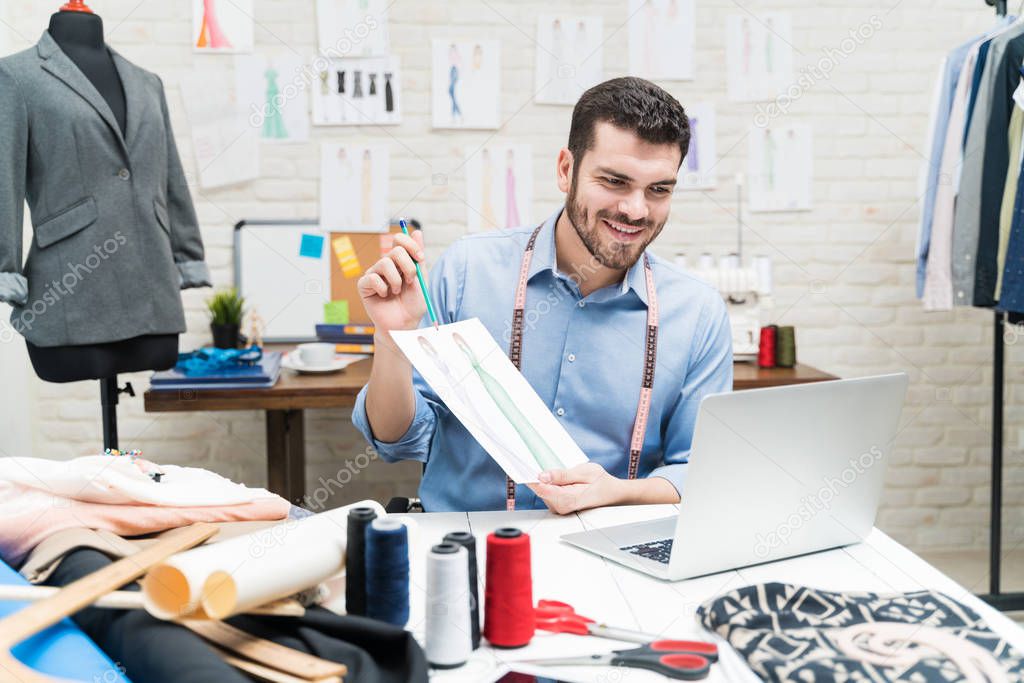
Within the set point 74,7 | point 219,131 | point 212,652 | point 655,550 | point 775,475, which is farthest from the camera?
point 219,131

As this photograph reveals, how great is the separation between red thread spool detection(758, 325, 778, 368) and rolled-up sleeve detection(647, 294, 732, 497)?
3.94 ft

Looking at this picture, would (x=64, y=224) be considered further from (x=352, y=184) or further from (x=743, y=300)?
(x=743, y=300)

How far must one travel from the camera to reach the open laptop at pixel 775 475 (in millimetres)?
1088

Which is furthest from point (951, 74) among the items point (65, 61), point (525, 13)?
point (65, 61)

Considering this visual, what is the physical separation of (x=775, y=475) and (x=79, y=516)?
2.77 feet

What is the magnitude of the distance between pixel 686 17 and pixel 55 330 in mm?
2305

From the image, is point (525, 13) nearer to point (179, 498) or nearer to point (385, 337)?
point (385, 337)

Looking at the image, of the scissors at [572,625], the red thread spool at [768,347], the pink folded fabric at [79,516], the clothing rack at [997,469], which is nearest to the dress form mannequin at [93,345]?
the pink folded fabric at [79,516]

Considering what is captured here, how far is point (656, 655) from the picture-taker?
918 millimetres

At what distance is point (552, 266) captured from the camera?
5.67 feet

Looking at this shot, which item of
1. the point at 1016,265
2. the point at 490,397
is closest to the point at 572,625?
the point at 490,397

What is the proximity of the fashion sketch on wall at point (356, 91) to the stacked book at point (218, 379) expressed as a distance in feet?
3.39

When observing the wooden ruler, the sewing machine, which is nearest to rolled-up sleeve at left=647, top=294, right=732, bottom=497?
the wooden ruler

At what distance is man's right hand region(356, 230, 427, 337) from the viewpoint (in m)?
Result: 1.43
